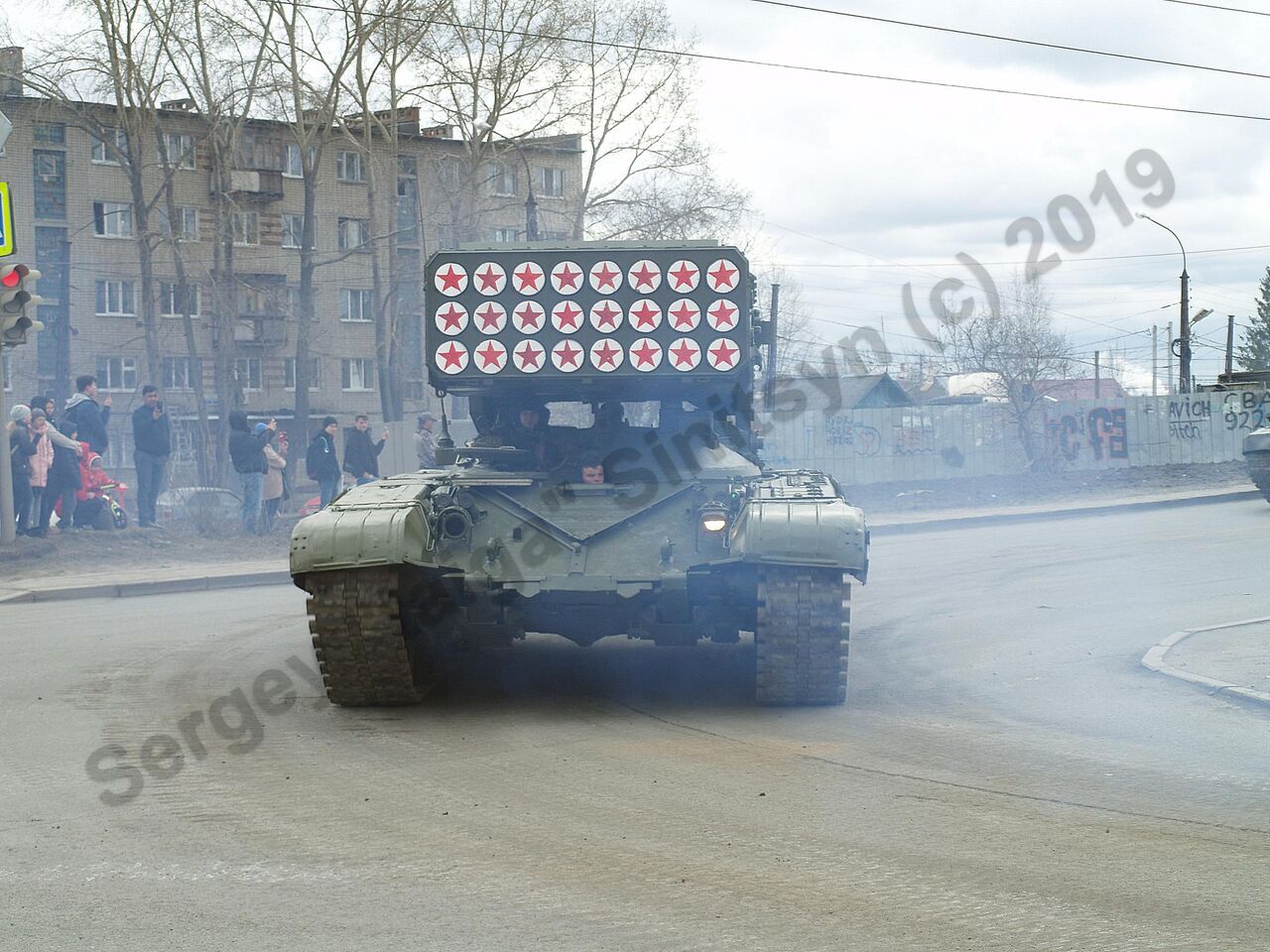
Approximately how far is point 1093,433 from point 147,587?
27003mm

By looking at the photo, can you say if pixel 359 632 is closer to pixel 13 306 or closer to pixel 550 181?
pixel 13 306

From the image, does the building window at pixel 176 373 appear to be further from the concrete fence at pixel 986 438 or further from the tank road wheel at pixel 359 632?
the tank road wheel at pixel 359 632

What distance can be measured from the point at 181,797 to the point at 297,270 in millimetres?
55922

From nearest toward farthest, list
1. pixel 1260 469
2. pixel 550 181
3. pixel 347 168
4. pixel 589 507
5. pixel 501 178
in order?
pixel 589 507 < pixel 1260 469 < pixel 501 178 < pixel 347 168 < pixel 550 181

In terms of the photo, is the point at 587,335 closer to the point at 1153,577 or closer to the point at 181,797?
the point at 181,797

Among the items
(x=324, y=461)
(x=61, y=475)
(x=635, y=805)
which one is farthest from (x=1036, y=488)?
(x=635, y=805)

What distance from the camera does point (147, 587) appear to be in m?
16.2

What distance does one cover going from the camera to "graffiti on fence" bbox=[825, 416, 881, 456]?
3316 cm

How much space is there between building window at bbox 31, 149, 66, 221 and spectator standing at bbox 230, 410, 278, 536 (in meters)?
38.0

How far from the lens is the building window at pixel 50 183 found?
53625mm

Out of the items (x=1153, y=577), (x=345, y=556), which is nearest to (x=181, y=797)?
(x=345, y=556)

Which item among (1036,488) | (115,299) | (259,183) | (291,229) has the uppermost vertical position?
(259,183)

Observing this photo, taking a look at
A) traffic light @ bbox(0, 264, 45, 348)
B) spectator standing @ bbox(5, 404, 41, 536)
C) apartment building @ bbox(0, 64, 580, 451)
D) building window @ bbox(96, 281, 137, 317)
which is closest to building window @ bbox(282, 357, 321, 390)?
apartment building @ bbox(0, 64, 580, 451)

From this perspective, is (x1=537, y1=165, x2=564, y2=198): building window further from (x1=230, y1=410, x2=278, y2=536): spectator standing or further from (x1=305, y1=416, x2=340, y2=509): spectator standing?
(x1=230, y1=410, x2=278, y2=536): spectator standing
